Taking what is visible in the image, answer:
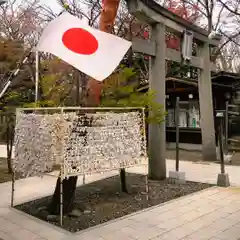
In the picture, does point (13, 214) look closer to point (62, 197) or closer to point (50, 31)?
point (62, 197)

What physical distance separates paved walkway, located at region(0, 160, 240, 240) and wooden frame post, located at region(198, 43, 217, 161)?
15.5 ft

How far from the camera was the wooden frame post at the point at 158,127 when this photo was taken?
26.7 feet

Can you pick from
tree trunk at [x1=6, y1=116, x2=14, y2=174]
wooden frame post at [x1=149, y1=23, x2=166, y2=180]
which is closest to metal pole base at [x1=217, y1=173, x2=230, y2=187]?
wooden frame post at [x1=149, y1=23, x2=166, y2=180]

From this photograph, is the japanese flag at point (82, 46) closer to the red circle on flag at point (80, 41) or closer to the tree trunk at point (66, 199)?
the red circle on flag at point (80, 41)

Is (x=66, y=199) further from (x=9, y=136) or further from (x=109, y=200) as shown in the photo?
(x=9, y=136)

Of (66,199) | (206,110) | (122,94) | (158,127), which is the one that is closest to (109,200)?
(66,199)

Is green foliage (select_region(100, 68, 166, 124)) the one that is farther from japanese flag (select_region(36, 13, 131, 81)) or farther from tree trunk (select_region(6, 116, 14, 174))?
tree trunk (select_region(6, 116, 14, 174))

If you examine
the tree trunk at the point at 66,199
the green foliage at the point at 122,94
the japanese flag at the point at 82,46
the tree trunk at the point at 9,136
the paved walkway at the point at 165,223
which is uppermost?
the japanese flag at the point at 82,46

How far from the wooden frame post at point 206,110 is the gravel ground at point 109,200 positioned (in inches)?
162

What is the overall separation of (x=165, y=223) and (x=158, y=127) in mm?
3477

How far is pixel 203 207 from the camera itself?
5820 millimetres

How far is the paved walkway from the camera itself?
450cm

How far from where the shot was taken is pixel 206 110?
11812mm

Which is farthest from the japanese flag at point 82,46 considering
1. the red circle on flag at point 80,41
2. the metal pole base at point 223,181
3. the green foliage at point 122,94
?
the metal pole base at point 223,181
